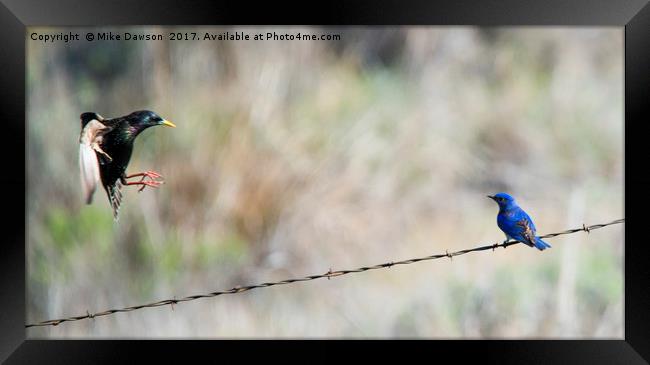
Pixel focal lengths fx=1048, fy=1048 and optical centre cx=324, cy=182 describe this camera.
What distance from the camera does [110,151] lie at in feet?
16.9

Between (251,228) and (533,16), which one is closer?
(533,16)

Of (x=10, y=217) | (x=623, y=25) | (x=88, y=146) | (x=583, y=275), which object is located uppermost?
(x=623, y=25)

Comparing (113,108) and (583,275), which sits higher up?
(113,108)

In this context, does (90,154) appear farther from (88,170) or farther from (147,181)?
(147,181)

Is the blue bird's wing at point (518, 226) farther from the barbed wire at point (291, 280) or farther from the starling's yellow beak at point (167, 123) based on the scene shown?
the starling's yellow beak at point (167, 123)

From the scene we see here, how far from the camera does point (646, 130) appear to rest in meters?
5.05

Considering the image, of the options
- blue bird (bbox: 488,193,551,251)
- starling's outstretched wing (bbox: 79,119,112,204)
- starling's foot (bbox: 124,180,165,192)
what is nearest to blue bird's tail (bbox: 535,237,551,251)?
blue bird (bbox: 488,193,551,251)

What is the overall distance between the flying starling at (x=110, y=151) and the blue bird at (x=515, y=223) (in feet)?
5.53

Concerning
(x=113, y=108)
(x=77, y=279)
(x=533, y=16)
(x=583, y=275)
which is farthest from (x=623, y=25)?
(x=77, y=279)

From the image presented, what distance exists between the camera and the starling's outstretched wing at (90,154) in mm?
5160

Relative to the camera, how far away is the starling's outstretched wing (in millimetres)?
5160

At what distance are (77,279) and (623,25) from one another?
293 cm

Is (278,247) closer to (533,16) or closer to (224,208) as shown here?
(224,208)

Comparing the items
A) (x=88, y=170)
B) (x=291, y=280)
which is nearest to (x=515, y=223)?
(x=291, y=280)
